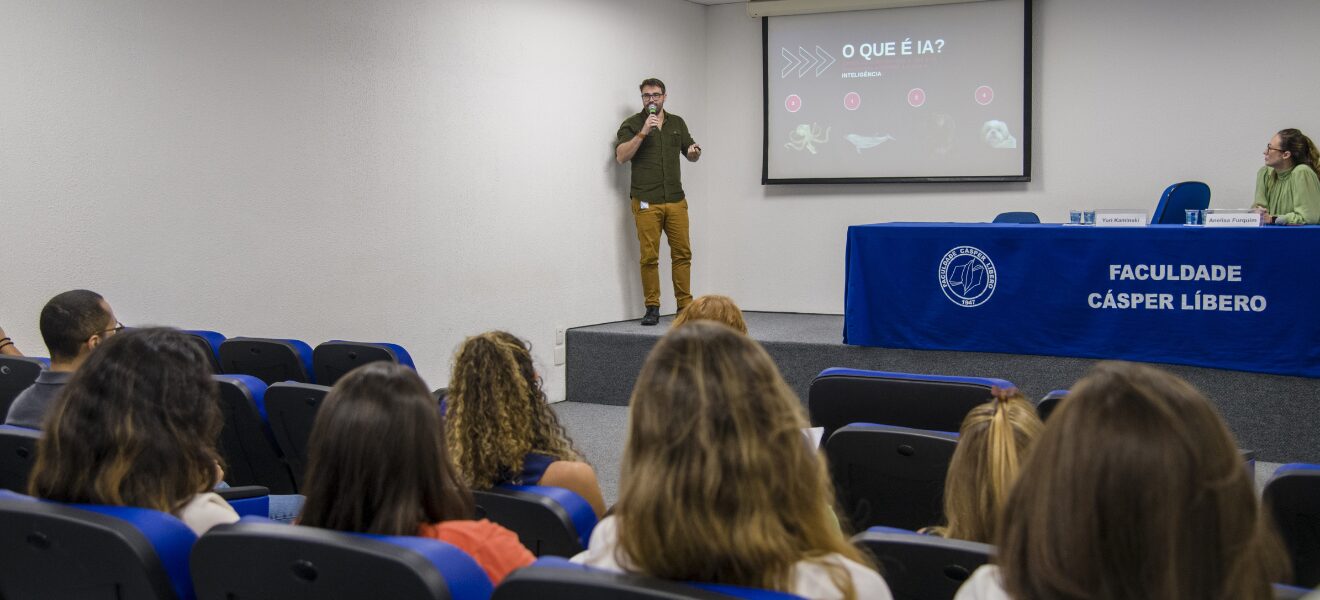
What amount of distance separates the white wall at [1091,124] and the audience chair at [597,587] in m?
6.61

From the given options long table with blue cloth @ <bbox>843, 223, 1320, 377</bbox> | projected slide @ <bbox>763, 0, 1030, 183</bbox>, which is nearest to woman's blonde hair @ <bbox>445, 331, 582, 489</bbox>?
long table with blue cloth @ <bbox>843, 223, 1320, 377</bbox>

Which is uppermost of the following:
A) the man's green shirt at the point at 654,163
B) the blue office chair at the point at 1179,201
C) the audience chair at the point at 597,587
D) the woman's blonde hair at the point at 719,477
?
the man's green shirt at the point at 654,163

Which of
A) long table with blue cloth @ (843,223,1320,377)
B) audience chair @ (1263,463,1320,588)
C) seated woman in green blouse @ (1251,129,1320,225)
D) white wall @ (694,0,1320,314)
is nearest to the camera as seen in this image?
audience chair @ (1263,463,1320,588)

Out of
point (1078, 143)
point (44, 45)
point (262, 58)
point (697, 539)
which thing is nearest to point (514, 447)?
point (697, 539)

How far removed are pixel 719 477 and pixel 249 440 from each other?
229 cm

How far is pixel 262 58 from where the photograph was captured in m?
5.12

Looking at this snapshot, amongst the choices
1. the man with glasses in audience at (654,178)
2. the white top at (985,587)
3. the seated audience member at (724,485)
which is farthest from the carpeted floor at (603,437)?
the white top at (985,587)

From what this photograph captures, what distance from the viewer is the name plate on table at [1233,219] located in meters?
4.92

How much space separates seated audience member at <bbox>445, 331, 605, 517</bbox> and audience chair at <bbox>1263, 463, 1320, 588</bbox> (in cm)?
126

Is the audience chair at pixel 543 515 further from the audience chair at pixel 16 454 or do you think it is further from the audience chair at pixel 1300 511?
the audience chair at pixel 1300 511

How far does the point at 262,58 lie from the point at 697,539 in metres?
4.54

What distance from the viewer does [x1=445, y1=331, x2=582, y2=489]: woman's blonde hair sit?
2.08m

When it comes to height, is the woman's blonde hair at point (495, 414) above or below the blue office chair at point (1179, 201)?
below

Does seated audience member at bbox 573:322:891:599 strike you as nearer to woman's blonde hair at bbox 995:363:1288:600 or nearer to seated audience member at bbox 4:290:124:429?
woman's blonde hair at bbox 995:363:1288:600
